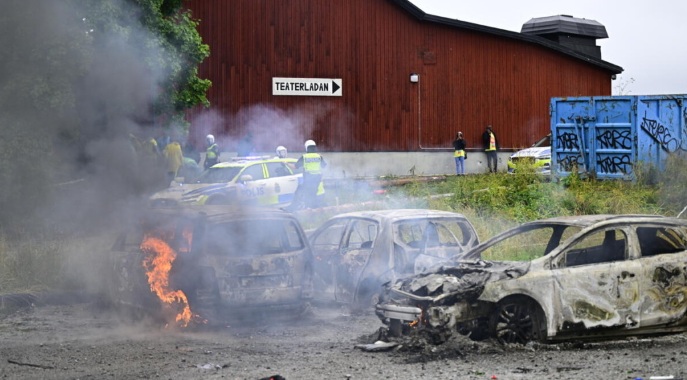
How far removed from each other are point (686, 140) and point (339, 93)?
13.7m

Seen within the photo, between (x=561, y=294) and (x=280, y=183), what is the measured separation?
11.6 metres

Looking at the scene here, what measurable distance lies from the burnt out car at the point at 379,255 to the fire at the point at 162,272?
1971 millimetres

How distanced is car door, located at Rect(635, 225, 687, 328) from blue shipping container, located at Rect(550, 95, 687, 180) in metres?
11.0

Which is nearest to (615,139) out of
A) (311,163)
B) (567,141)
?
(567,141)

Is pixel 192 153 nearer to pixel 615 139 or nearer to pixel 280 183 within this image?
→ pixel 280 183

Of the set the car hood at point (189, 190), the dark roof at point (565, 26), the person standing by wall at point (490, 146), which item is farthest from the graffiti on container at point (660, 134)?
the dark roof at point (565, 26)

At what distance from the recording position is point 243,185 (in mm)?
18078

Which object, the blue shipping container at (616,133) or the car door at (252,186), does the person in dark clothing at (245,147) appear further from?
the blue shipping container at (616,133)

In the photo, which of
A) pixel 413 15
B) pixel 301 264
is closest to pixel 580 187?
pixel 301 264

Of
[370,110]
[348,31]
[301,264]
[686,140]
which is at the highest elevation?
[348,31]

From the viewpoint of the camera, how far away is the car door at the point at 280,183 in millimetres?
18594

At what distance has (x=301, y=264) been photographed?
942 centimetres

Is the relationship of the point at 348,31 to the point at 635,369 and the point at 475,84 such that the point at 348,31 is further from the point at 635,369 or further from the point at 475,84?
the point at 635,369

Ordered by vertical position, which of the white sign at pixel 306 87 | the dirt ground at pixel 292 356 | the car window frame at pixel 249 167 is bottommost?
the dirt ground at pixel 292 356
